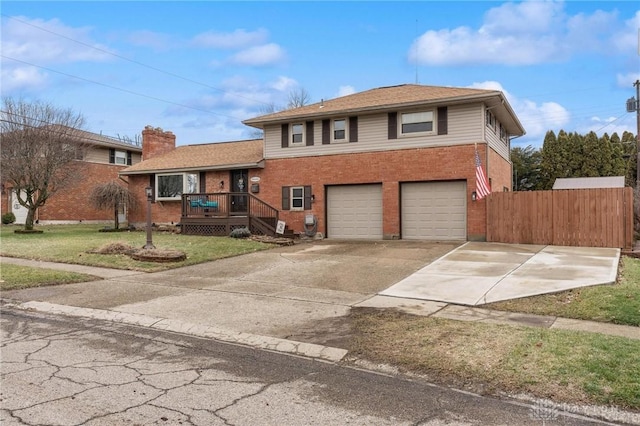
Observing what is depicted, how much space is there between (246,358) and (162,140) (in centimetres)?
2547

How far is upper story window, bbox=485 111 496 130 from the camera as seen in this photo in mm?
18383

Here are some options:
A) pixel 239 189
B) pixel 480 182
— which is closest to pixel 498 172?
pixel 480 182

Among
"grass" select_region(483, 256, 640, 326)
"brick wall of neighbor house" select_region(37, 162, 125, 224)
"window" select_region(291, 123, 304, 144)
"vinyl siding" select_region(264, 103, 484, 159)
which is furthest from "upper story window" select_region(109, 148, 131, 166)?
"grass" select_region(483, 256, 640, 326)

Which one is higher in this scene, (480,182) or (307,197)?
(480,182)

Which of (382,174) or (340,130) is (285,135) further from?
(382,174)

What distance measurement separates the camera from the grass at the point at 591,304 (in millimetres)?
6945

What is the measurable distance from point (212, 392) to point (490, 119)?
687 inches

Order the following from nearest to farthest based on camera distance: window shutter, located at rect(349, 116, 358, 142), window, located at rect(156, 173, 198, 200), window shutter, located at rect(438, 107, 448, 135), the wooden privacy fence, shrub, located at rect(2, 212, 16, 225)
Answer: the wooden privacy fence, window shutter, located at rect(438, 107, 448, 135), window shutter, located at rect(349, 116, 358, 142), window, located at rect(156, 173, 198, 200), shrub, located at rect(2, 212, 16, 225)

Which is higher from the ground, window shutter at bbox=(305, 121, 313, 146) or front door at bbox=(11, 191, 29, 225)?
window shutter at bbox=(305, 121, 313, 146)

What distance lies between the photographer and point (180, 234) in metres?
21.9

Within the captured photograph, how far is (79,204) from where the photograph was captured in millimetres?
32625

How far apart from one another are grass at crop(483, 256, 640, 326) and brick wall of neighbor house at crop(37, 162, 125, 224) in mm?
28896

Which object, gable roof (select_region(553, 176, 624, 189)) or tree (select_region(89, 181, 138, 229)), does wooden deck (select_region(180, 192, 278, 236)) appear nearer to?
tree (select_region(89, 181, 138, 229))

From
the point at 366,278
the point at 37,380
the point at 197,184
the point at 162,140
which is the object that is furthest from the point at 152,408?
the point at 162,140
